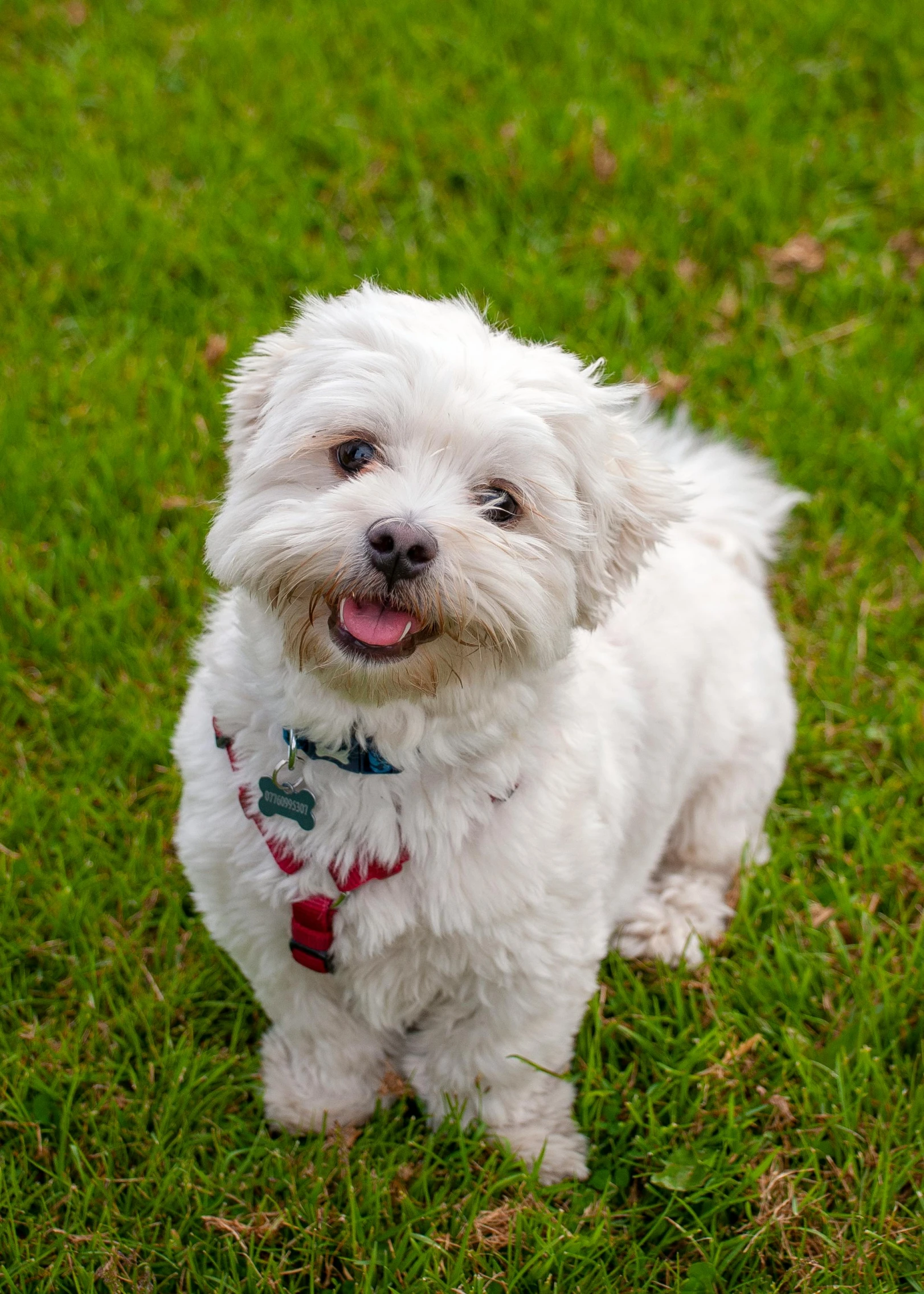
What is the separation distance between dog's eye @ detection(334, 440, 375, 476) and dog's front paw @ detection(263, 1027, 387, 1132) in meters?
1.52

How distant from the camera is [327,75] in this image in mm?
5711

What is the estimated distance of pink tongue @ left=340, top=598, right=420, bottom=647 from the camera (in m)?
2.25

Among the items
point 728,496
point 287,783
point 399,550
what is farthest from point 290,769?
point 728,496

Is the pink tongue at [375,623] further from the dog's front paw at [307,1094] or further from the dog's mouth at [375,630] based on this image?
the dog's front paw at [307,1094]

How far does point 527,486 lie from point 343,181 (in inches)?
139

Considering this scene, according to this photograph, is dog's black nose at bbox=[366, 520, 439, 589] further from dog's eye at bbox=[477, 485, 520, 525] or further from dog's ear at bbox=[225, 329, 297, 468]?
dog's ear at bbox=[225, 329, 297, 468]

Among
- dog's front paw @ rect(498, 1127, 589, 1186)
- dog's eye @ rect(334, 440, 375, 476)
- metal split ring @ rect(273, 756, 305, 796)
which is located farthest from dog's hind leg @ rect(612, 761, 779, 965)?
dog's eye @ rect(334, 440, 375, 476)

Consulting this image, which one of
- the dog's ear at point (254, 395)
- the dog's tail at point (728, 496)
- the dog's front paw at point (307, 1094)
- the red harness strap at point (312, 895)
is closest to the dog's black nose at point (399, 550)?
the dog's ear at point (254, 395)

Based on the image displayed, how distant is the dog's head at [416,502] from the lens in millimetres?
2186

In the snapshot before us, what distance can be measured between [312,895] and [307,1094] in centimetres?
77

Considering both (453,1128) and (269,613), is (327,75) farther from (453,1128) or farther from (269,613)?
(453,1128)

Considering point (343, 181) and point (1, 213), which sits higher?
point (343, 181)

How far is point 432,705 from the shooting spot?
2.37 meters

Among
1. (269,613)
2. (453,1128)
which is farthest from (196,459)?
(453,1128)
